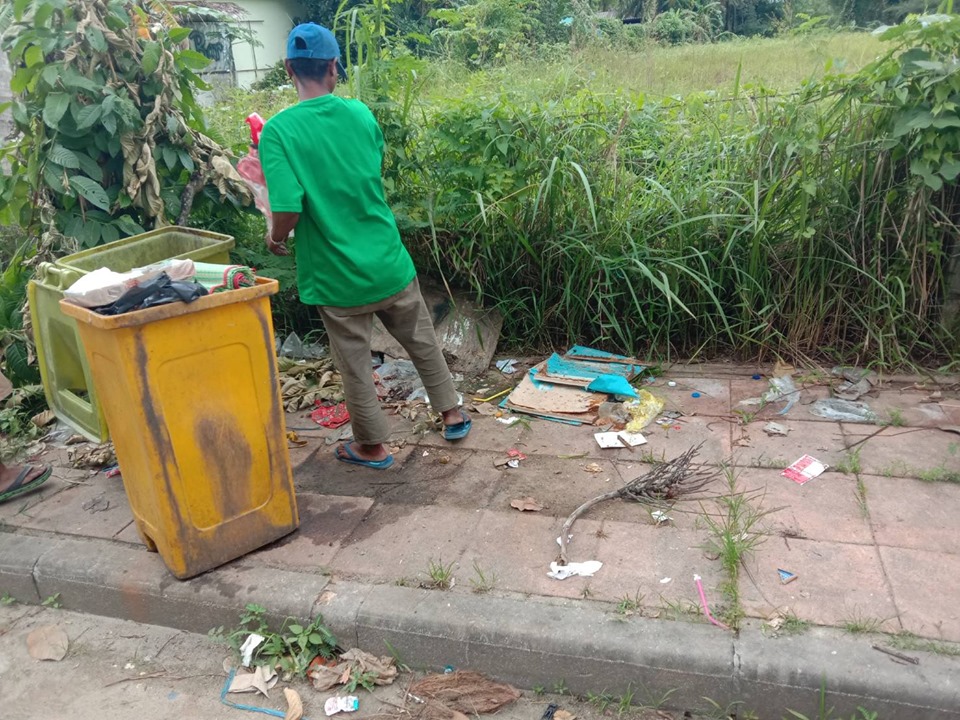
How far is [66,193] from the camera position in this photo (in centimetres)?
391

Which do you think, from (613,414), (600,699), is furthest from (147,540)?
(613,414)

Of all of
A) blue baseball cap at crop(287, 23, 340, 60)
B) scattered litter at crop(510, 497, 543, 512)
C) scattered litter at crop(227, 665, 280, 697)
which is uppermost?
A: blue baseball cap at crop(287, 23, 340, 60)

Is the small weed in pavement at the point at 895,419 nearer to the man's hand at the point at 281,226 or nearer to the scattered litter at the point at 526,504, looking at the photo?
the scattered litter at the point at 526,504

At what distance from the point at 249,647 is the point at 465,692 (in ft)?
2.58

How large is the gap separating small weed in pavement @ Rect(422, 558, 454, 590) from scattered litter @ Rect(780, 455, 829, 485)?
4.91 feet

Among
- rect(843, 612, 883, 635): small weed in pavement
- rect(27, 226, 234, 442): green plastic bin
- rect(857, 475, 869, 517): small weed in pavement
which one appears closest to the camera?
rect(843, 612, 883, 635): small weed in pavement

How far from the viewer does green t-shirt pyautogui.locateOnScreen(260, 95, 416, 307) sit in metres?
2.91

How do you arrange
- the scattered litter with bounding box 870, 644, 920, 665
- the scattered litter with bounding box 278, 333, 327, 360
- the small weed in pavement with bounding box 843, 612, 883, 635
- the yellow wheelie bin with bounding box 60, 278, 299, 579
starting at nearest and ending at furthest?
the scattered litter with bounding box 870, 644, 920, 665 → the small weed in pavement with bounding box 843, 612, 883, 635 → the yellow wheelie bin with bounding box 60, 278, 299, 579 → the scattered litter with bounding box 278, 333, 327, 360

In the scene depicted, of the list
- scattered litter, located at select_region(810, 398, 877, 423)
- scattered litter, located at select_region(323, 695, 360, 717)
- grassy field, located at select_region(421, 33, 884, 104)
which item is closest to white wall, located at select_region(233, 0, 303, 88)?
grassy field, located at select_region(421, 33, 884, 104)

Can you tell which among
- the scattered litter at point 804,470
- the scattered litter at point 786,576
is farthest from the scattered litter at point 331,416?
Answer: the scattered litter at point 786,576

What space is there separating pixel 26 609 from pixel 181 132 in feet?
8.29

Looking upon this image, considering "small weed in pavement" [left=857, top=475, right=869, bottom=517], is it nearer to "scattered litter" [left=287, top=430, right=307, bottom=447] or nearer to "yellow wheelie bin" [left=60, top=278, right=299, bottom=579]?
"yellow wheelie bin" [left=60, top=278, right=299, bottom=579]

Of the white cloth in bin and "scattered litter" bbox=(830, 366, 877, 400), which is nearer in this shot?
the white cloth in bin

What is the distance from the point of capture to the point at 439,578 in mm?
2643
